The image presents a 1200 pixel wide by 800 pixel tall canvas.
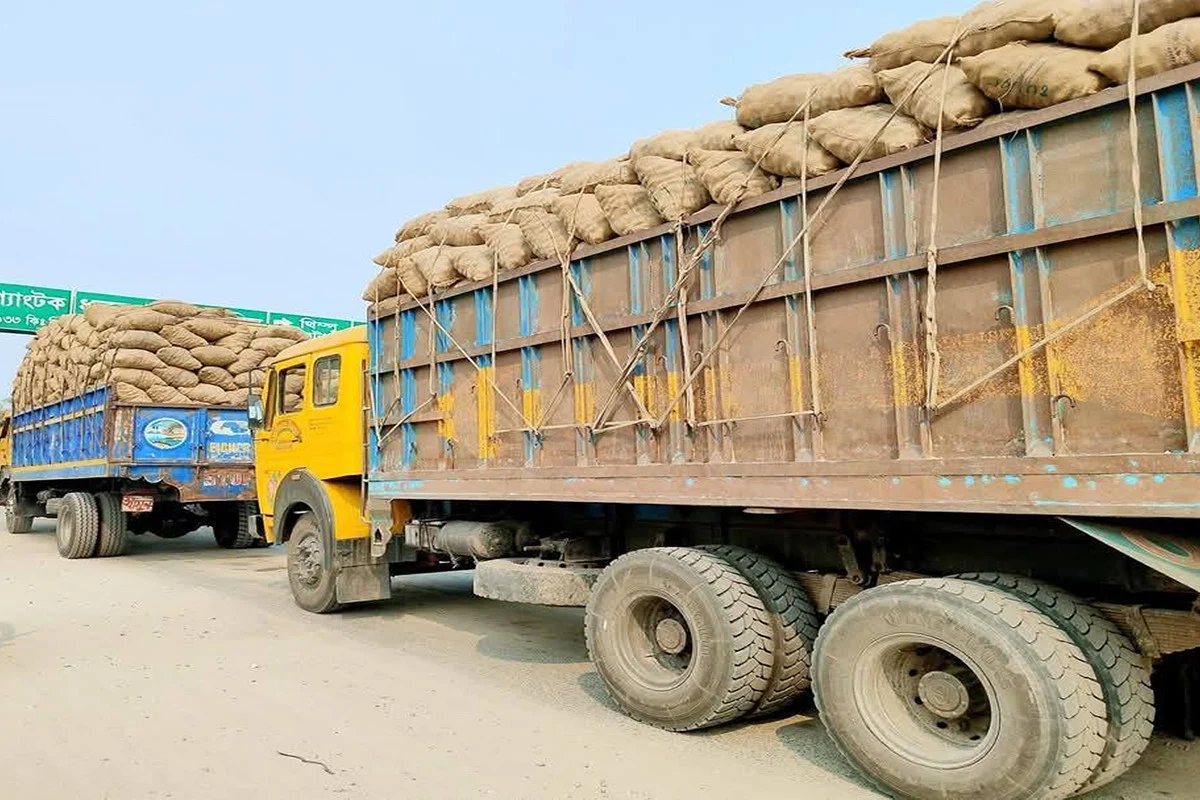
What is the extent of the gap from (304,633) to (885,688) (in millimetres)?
4632

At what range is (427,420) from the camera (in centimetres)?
604

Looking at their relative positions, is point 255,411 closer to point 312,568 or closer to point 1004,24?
point 312,568

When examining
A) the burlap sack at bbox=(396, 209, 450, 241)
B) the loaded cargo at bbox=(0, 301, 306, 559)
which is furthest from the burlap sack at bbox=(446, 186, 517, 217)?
the loaded cargo at bbox=(0, 301, 306, 559)

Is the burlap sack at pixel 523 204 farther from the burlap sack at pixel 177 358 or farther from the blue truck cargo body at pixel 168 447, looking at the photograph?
the burlap sack at pixel 177 358

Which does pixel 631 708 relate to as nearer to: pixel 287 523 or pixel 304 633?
pixel 304 633

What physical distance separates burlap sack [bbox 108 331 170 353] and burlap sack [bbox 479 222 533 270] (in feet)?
25.4

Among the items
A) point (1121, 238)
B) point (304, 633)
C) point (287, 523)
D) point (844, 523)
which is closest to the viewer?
point (1121, 238)

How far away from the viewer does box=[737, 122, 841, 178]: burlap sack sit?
3.78 m

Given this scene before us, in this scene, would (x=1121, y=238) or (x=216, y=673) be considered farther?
(x=216, y=673)

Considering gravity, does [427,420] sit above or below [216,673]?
above

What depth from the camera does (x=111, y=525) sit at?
11.8 metres

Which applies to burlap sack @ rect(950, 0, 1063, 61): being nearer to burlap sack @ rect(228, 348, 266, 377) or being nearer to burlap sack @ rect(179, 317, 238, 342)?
burlap sack @ rect(228, 348, 266, 377)

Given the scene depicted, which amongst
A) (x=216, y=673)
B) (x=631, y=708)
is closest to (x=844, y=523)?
(x=631, y=708)

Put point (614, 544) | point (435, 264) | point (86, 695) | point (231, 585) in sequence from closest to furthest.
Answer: point (86, 695), point (614, 544), point (435, 264), point (231, 585)
